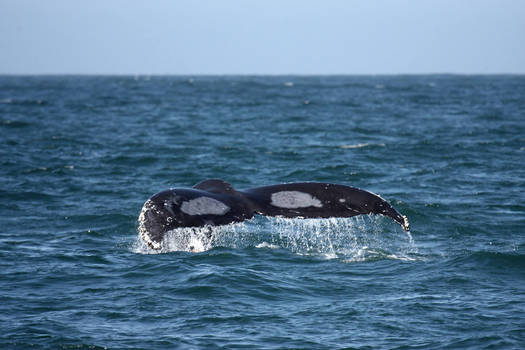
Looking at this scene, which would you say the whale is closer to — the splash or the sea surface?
the sea surface

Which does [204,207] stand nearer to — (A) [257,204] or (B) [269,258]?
(A) [257,204]

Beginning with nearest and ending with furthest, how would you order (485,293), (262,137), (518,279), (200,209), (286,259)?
(200,209)
(485,293)
(518,279)
(286,259)
(262,137)

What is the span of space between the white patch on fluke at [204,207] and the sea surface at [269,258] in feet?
5.93

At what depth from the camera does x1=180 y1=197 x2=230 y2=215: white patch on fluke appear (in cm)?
659

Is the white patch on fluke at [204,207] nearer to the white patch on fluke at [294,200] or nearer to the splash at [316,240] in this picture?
the white patch on fluke at [294,200]

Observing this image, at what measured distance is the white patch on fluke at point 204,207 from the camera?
6.59m

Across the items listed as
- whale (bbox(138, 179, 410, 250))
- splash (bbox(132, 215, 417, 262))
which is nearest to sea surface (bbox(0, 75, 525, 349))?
splash (bbox(132, 215, 417, 262))

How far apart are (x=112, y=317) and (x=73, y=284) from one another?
73.3 inches

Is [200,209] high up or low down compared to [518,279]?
up

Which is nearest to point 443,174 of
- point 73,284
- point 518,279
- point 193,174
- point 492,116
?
point 193,174

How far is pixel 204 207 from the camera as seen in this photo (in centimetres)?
679

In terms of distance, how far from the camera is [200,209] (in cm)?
672

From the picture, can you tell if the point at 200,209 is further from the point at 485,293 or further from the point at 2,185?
the point at 2,185

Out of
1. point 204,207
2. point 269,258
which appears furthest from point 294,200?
point 269,258
